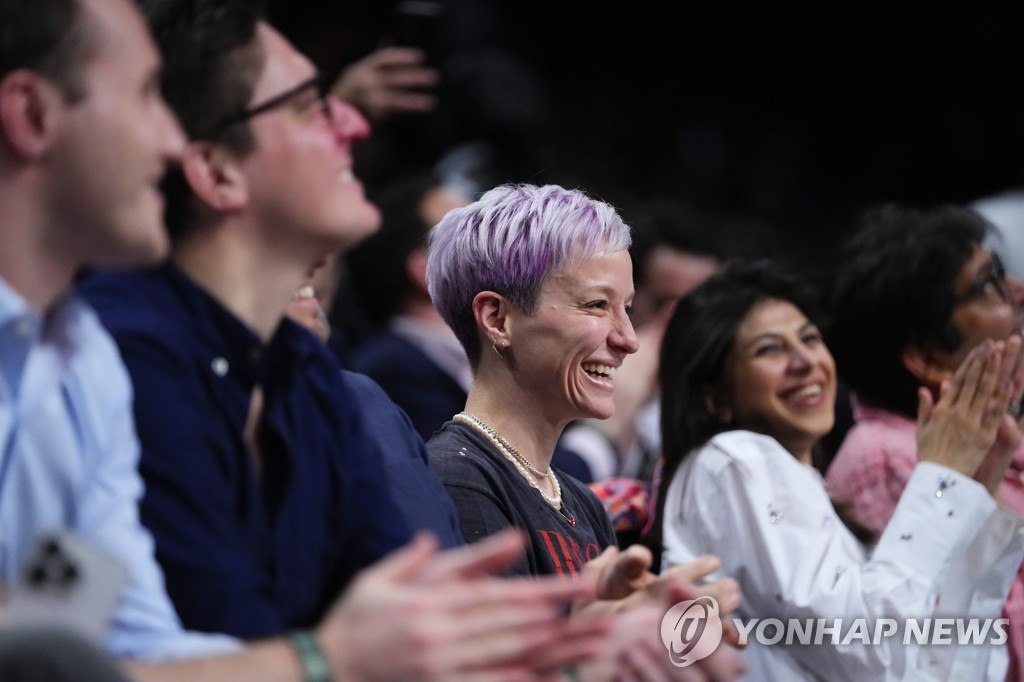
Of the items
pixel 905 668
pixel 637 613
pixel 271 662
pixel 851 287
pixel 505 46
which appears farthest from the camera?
pixel 505 46

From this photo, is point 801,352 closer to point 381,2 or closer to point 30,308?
point 30,308

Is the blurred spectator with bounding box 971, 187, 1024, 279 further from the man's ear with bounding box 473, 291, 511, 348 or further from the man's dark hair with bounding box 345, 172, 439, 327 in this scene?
the man's ear with bounding box 473, 291, 511, 348

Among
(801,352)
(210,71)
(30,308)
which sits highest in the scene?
(210,71)

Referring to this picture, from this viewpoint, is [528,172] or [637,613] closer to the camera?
[637,613]

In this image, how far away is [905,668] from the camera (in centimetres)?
267

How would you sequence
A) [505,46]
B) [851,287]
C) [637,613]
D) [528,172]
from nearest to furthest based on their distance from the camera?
[637,613], [851,287], [528,172], [505,46]

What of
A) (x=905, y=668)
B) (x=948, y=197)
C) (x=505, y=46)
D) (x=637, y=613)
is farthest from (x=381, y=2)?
(x=637, y=613)

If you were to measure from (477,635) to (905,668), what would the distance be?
1.57m

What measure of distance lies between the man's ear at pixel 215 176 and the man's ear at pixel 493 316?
85 centimetres

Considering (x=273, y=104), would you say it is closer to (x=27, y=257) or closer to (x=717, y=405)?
(x=27, y=257)

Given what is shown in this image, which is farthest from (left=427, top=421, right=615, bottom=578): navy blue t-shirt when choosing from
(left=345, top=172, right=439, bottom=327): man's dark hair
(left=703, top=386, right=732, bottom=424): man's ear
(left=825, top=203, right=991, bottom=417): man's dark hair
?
(left=345, top=172, right=439, bottom=327): man's dark hair

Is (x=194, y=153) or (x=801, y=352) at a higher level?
(x=194, y=153)

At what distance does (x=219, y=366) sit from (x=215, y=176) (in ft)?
0.82

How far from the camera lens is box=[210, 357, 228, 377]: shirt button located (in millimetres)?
1645
